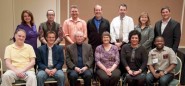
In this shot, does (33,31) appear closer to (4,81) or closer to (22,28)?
(22,28)

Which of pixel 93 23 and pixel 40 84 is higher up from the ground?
pixel 93 23

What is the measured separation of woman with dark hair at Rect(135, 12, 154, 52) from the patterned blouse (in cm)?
54

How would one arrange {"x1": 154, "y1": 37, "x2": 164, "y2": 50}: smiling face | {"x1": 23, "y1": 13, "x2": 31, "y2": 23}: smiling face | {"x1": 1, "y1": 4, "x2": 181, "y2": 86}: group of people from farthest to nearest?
{"x1": 23, "y1": 13, "x2": 31, "y2": 23}: smiling face < {"x1": 154, "y1": 37, "x2": 164, "y2": 50}: smiling face < {"x1": 1, "y1": 4, "x2": 181, "y2": 86}: group of people

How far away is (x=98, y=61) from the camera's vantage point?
13.0 ft

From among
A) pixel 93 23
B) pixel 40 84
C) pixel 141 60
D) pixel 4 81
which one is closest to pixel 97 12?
pixel 93 23

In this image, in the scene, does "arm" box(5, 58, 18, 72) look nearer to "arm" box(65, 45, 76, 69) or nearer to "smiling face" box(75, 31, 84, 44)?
"arm" box(65, 45, 76, 69)

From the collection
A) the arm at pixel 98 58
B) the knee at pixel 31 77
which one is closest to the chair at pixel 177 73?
the arm at pixel 98 58

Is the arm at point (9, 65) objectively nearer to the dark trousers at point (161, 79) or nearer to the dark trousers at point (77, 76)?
the dark trousers at point (77, 76)

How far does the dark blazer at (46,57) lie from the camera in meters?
3.87

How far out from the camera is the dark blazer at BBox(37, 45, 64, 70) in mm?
3872

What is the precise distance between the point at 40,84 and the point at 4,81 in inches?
20.9

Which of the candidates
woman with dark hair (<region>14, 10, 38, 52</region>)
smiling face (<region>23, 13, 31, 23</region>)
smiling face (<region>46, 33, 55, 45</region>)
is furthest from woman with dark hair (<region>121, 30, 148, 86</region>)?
smiling face (<region>23, 13, 31, 23</region>)

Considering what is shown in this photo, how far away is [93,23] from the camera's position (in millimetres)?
4258

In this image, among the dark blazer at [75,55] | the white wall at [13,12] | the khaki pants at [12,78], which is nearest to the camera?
the khaki pants at [12,78]
